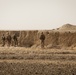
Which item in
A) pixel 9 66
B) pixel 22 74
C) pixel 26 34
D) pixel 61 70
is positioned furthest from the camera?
pixel 26 34

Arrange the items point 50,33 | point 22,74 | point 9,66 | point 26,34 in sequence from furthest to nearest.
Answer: point 26,34
point 50,33
point 9,66
point 22,74

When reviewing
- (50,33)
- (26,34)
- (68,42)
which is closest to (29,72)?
(68,42)

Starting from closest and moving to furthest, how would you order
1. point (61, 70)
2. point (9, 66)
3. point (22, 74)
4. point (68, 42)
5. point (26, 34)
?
point (22, 74)
point (61, 70)
point (9, 66)
point (68, 42)
point (26, 34)

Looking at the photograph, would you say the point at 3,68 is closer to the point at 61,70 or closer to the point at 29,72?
the point at 29,72

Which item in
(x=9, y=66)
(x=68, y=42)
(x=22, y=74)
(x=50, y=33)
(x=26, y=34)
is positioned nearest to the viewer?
→ (x=22, y=74)

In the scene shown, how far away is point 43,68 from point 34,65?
6.98ft

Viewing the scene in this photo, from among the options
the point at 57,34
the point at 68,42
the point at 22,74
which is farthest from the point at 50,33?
the point at 22,74

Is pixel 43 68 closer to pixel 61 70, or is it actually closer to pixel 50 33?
pixel 61 70

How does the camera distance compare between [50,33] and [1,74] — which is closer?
[1,74]

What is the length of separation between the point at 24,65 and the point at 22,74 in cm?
484

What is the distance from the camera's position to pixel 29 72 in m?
26.0

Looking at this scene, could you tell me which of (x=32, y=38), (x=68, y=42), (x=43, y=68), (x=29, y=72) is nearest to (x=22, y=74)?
(x=29, y=72)

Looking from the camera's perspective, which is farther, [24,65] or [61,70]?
[24,65]

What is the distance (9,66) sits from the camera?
29.2 metres
